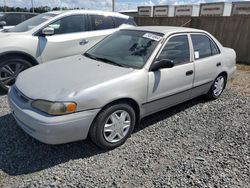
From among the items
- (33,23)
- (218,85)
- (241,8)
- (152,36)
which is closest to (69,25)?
(33,23)

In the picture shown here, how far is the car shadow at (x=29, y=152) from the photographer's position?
275cm

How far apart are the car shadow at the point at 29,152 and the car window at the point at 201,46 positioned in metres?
2.47

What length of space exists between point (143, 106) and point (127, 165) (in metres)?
0.90

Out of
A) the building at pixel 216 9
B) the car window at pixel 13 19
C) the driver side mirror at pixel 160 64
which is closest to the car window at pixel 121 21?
the driver side mirror at pixel 160 64

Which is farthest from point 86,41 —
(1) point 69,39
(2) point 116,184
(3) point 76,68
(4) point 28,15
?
(4) point 28,15

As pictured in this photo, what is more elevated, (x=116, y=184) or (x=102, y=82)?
(x=102, y=82)

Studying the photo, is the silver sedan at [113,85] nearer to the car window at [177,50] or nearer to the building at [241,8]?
the car window at [177,50]

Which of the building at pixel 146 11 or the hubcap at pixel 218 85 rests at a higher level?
the building at pixel 146 11

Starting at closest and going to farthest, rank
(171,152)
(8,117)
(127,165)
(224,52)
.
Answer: (127,165), (171,152), (8,117), (224,52)

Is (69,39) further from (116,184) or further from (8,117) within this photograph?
(116,184)

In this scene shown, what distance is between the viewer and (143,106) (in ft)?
11.1

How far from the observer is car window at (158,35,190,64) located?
3656mm

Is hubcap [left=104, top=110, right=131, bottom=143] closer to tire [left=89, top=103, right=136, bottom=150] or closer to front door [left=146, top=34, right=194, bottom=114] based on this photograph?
tire [left=89, top=103, right=136, bottom=150]

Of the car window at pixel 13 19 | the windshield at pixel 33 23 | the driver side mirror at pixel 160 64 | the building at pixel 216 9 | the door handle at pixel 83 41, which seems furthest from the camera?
the building at pixel 216 9
